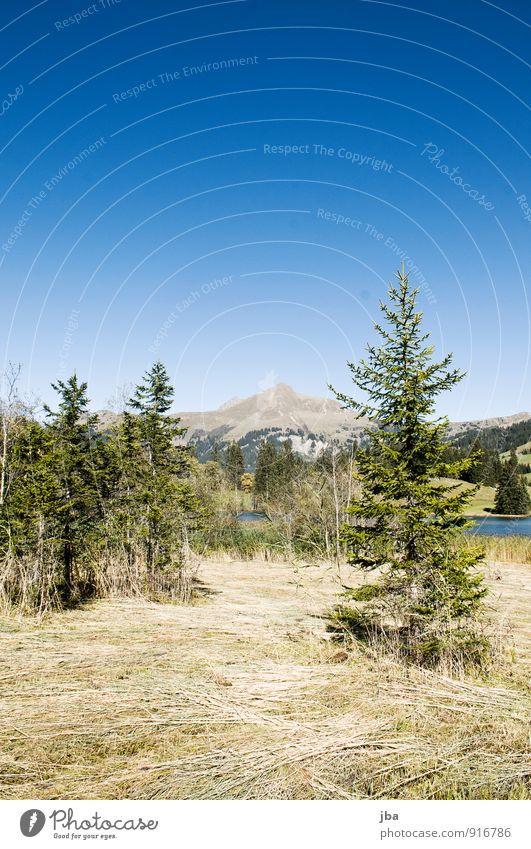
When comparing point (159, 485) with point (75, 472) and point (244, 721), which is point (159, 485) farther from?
point (244, 721)

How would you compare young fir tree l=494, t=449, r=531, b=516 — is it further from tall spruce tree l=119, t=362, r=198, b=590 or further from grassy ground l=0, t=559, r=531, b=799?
grassy ground l=0, t=559, r=531, b=799

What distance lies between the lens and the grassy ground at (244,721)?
→ 3557 mm

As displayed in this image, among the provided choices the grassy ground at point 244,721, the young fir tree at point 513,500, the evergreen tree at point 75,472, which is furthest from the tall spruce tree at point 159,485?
the young fir tree at point 513,500

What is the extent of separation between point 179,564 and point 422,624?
6285 mm

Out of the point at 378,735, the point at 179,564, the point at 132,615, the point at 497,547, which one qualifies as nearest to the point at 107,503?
the point at 179,564

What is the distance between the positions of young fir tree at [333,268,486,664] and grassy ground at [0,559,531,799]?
2.28 feet

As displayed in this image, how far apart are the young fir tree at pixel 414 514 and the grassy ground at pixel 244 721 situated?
0.69 meters

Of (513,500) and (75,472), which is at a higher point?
(75,472)

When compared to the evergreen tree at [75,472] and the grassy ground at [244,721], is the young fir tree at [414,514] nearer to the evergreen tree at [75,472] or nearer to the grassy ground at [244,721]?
the grassy ground at [244,721]

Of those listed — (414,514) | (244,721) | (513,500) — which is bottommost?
(513,500)

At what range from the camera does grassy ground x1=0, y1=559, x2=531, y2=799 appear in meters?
3.56

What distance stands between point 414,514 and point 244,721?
122 inches

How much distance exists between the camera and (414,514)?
571cm

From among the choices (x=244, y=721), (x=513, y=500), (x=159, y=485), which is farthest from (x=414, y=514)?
(x=513, y=500)
